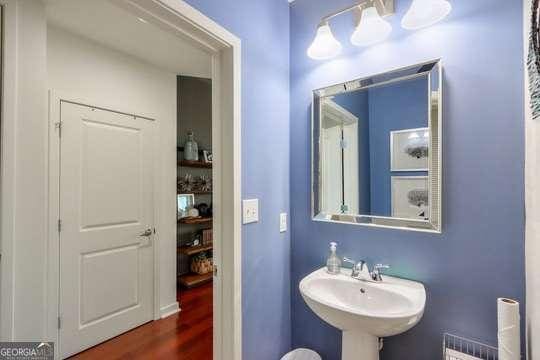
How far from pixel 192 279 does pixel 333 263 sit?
94.1 inches

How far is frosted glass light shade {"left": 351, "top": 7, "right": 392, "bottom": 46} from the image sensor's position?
126 centimetres

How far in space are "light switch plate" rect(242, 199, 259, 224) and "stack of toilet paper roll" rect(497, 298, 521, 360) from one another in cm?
108

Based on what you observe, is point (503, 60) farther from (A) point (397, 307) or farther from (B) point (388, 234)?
(A) point (397, 307)

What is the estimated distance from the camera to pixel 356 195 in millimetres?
1484

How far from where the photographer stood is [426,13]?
1109 millimetres

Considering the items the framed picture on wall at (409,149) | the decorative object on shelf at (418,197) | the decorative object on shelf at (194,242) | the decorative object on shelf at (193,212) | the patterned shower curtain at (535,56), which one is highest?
the patterned shower curtain at (535,56)

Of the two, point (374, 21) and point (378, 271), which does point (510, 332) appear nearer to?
point (378, 271)

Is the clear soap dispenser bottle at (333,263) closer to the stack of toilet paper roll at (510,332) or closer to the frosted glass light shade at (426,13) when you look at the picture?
the stack of toilet paper roll at (510,332)

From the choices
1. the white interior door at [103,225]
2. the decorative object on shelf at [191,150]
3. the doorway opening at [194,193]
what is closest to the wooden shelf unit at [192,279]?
the doorway opening at [194,193]

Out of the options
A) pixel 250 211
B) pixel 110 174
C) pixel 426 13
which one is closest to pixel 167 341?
pixel 110 174

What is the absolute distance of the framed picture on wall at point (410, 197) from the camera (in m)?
1.25

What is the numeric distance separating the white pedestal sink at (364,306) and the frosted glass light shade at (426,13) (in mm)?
1220

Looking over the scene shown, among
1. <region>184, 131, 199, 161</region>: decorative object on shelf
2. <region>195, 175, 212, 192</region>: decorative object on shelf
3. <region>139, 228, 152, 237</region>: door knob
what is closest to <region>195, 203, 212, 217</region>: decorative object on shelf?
<region>195, 175, 212, 192</region>: decorative object on shelf

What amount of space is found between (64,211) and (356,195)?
2.06 m
